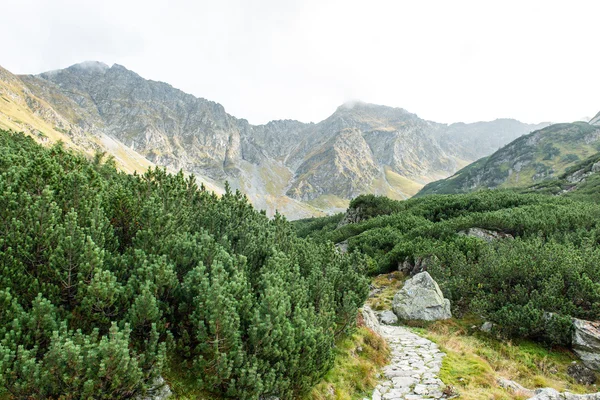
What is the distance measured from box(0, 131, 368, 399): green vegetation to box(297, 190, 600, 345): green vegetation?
9.96 meters

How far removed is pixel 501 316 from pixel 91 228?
17.2m

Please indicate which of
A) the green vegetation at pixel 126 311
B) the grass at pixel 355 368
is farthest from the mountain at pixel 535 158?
the green vegetation at pixel 126 311

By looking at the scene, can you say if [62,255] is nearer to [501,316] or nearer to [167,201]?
[167,201]

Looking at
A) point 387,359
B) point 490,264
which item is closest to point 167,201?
point 387,359

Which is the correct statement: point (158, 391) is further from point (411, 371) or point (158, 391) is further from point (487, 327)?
point (487, 327)

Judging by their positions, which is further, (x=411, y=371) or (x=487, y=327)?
(x=487, y=327)

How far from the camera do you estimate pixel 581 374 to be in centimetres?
1202

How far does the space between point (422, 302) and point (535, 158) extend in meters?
190

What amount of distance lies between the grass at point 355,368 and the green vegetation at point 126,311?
0.93 metres

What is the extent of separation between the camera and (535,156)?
167 meters

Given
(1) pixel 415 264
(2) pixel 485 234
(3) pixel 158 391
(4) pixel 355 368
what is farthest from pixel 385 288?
(3) pixel 158 391

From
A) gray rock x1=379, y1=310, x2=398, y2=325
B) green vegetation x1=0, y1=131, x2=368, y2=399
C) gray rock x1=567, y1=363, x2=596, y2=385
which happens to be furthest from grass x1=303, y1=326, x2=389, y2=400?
gray rock x1=567, y1=363, x2=596, y2=385

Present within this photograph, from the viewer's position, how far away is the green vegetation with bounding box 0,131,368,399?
473cm

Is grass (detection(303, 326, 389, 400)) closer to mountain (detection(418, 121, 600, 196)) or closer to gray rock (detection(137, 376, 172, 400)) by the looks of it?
gray rock (detection(137, 376, 172, 400))
